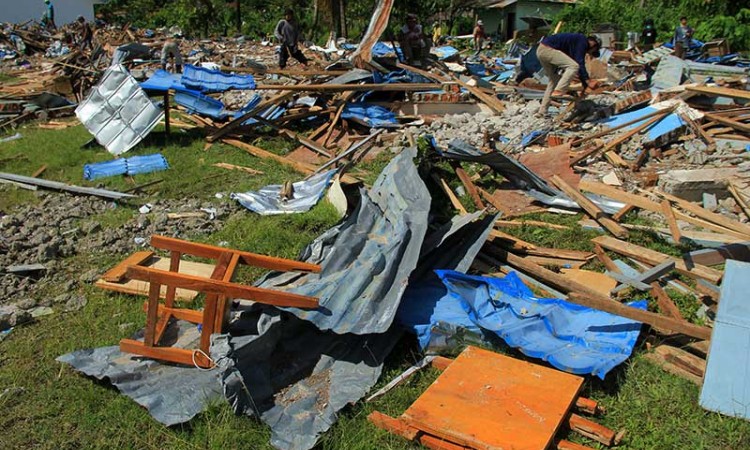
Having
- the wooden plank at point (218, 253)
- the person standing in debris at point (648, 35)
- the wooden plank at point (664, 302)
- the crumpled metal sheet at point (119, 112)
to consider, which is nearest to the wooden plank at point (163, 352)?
the wooden plank at point (218, 253)

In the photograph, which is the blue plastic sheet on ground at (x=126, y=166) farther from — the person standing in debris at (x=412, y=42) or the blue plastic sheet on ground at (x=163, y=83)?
the person standing in debris at (x=412, y=42)

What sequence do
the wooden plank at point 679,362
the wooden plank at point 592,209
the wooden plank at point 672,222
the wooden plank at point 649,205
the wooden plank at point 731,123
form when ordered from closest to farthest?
the wooden plank at point 679,362 → the wooden plank at point 672,222 → the wooden plank at point 649,205 → the wooden plank at point 592,209 → the wooden plank at point 731,123

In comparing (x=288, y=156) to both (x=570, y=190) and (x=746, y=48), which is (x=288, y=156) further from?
(x=746, y=48)

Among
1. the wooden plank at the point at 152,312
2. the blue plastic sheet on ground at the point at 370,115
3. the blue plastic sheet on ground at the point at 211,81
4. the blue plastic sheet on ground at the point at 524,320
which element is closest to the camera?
the wooden plank at the point at 152,312

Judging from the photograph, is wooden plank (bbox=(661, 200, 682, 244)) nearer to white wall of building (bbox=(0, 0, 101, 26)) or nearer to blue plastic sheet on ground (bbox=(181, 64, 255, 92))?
blue plastic sheet on ground (bbox=(181, 64, 255, 92))

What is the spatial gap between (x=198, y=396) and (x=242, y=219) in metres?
3.66

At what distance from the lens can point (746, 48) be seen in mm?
20359

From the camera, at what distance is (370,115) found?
1061cm

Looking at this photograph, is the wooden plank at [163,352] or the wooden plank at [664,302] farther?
the wooden plank at [664,302]

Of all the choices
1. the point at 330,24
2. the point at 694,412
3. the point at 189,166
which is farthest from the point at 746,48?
the point at 694,412

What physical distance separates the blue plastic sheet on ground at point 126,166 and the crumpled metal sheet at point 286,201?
2.16m

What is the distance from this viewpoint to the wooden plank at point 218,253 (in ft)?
13.8

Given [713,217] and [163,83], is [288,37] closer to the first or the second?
[163,83]

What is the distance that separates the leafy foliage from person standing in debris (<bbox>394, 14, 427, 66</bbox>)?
13073mm
